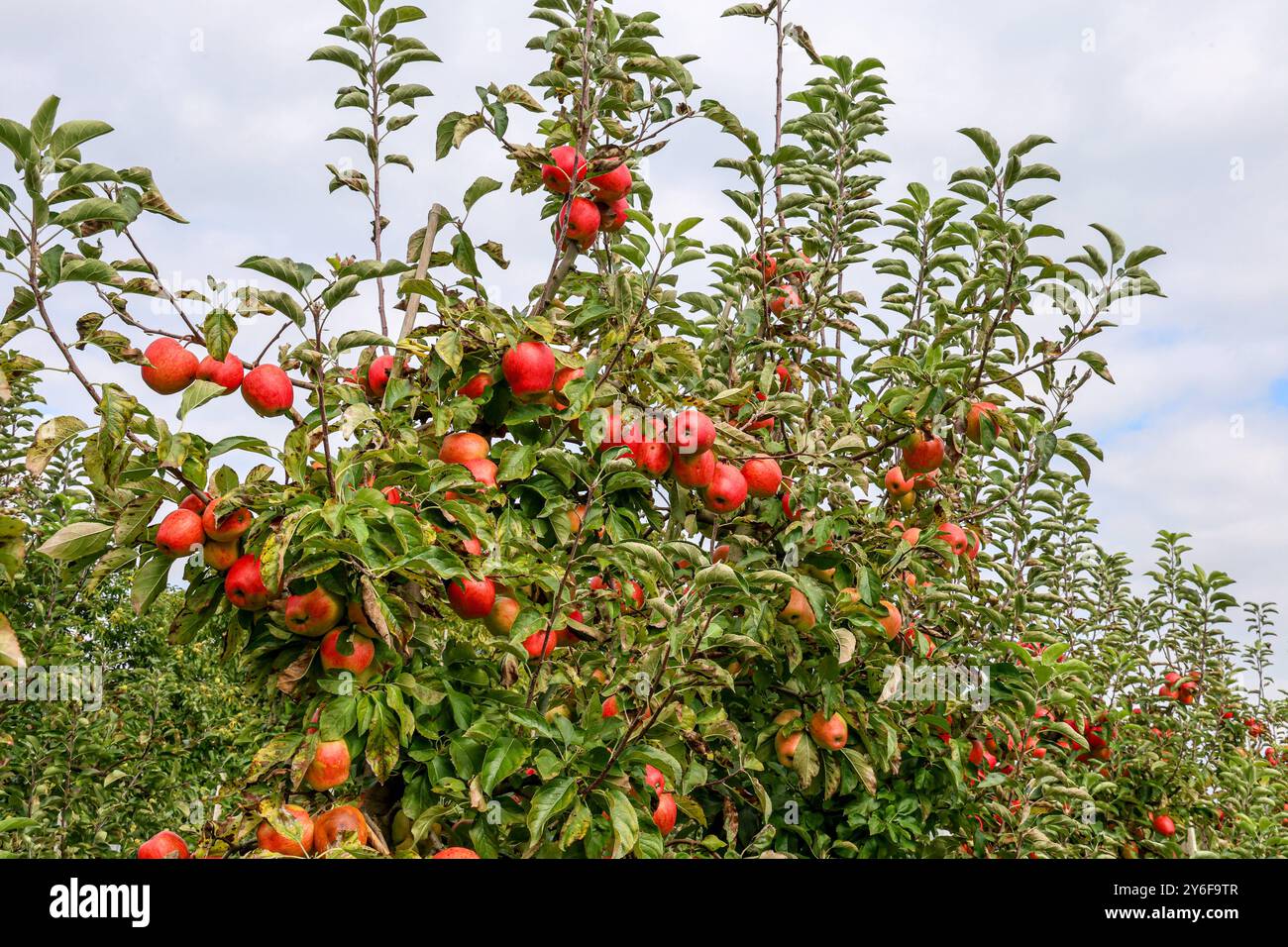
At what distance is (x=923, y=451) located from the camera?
130 inches

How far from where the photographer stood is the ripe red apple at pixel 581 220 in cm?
310

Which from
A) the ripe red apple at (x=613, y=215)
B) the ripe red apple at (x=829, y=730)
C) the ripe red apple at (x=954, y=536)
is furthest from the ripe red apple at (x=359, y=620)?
the ripe red apple at (x=954, y=536)

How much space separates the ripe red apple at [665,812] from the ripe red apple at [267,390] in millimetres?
1523

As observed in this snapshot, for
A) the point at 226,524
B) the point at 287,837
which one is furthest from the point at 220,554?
the point at 287,837

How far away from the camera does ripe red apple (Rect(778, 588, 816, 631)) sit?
10.5 ft

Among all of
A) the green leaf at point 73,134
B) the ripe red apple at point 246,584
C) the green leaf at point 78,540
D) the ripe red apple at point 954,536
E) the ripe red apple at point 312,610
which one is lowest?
the ripe red apple at point 312,610

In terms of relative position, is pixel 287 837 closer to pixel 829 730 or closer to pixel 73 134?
pixel 73 134

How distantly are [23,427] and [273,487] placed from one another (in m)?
4.95

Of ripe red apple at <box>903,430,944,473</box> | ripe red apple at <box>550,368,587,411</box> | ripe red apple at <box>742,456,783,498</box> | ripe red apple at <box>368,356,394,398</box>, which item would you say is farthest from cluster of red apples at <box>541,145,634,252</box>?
ripe red apple at <box>903,430,944,473</box>

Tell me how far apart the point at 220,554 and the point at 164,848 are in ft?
2.28

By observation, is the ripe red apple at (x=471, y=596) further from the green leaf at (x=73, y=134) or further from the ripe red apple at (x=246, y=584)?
the green leaf at (x=73, y=134)
